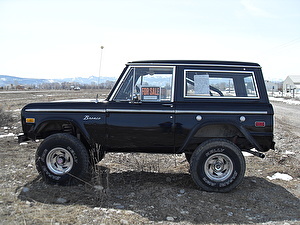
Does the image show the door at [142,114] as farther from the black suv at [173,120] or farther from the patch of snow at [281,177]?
the patch of snow at [281,177]

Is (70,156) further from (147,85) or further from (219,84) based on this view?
(219,84)

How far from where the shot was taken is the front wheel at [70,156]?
511cm

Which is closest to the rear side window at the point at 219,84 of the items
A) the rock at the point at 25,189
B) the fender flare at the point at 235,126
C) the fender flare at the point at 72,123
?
the fender flare at the point at 235,126

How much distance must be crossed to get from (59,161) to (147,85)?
2077 millimetres

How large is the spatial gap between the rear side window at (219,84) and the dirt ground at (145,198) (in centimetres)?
165

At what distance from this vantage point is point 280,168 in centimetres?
630

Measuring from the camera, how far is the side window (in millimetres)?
5156

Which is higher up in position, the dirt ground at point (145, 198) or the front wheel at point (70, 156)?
the front wheel at point (70, 156)

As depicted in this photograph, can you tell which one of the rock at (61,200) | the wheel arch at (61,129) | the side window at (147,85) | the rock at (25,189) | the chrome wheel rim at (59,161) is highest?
the side window at (147,85)

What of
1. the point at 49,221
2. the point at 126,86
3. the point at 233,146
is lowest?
the point at 49,221

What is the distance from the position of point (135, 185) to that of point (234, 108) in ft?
7.18

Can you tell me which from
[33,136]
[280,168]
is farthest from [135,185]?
[280,168]

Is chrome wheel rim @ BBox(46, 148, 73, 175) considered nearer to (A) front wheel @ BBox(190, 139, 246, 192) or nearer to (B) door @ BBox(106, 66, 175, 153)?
(B) door @ BBox(106, 66, 175, 153)

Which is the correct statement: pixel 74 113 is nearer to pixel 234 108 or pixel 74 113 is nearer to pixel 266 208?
pixel 234 108
